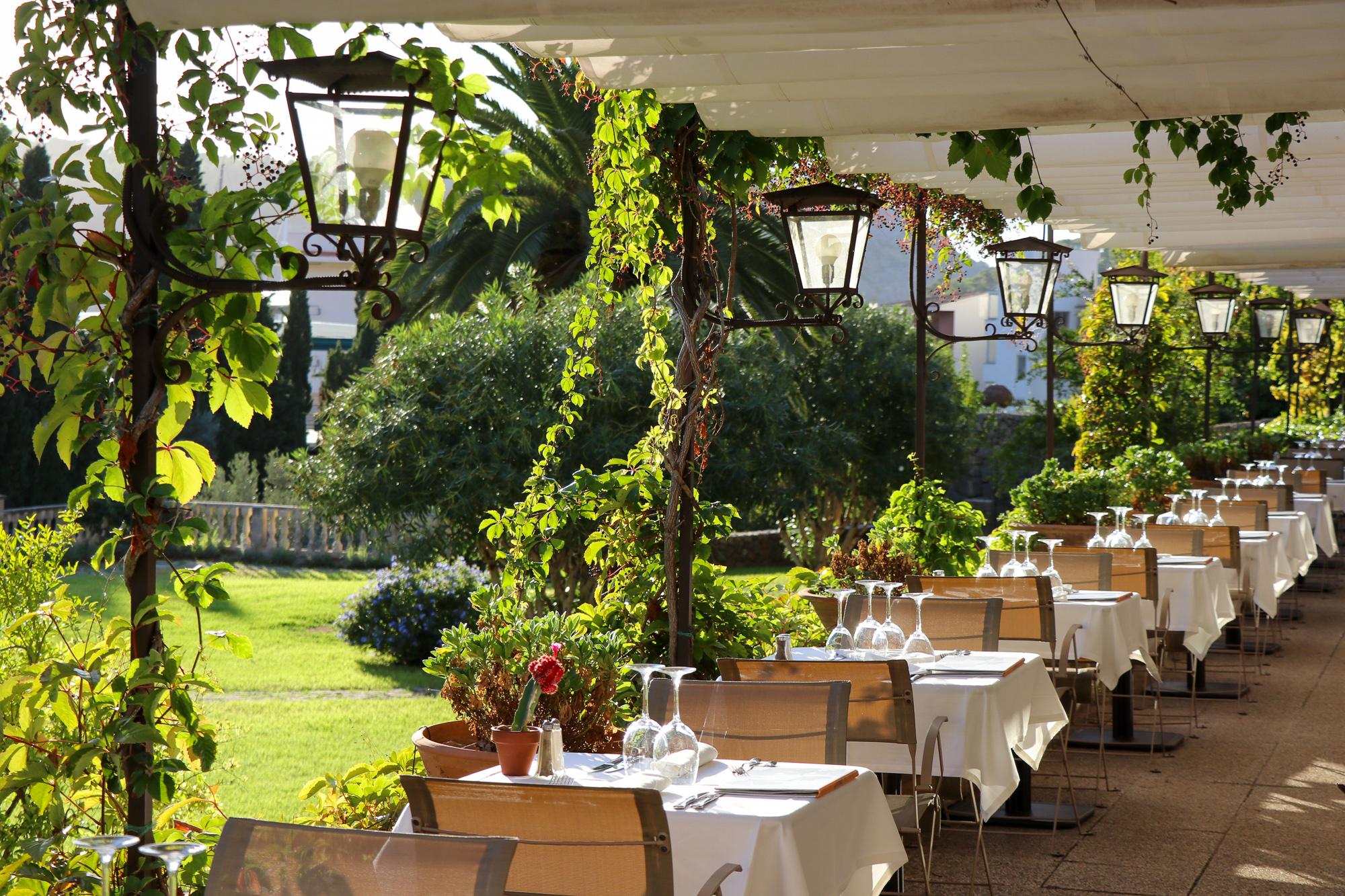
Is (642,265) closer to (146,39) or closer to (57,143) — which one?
(146,39)

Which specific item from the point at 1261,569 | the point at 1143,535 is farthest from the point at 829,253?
the point at 1261,569

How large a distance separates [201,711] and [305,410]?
23327 mm

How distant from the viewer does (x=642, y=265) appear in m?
5.21

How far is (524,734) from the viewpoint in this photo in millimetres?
3557

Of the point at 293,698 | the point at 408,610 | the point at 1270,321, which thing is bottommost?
the point at 293,698

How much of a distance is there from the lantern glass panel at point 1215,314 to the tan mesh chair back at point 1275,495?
1.51 m

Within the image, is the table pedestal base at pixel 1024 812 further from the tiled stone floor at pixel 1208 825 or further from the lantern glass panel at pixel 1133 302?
the lantern glass panel at pixel 1133 302

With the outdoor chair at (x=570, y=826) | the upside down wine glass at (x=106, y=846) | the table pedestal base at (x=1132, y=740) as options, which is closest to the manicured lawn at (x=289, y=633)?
the table pedestal base at (x=1132, y=740)

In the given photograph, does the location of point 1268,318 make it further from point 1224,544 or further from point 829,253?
point 829,253

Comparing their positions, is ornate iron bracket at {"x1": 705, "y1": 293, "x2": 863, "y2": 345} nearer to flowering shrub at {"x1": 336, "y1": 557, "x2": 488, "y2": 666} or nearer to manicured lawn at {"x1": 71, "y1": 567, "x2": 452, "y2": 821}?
manicured lawn at {"x1": 71, "y1": 567, "x2": 452, "y2": 821}

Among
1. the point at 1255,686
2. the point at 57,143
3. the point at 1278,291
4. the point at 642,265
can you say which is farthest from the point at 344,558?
the point at 642,265

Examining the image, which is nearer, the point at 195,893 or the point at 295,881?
the point at 295,881

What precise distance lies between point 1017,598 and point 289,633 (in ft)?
35.7

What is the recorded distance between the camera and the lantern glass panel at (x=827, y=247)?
5.52 metres
